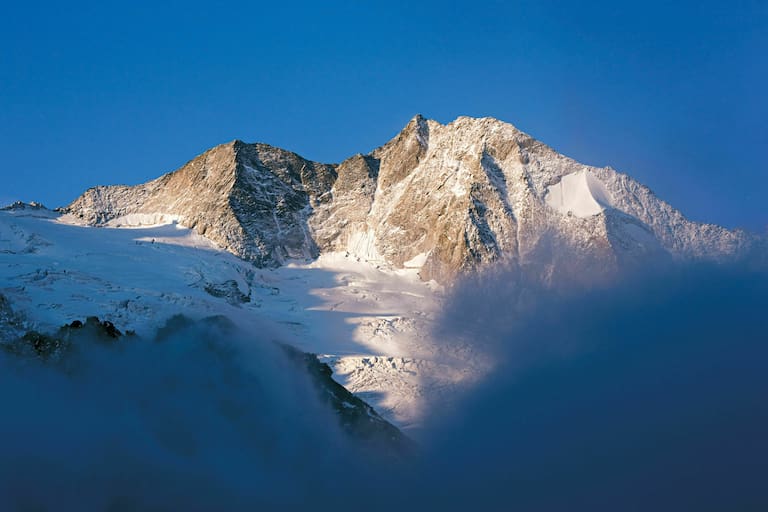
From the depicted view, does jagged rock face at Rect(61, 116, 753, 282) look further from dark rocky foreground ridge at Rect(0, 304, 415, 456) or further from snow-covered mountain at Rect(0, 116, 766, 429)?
dark rocky foreground ridge at Rect(0, 304, 415, 456)

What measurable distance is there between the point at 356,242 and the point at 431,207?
54.8ft

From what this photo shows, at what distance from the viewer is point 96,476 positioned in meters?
81.4

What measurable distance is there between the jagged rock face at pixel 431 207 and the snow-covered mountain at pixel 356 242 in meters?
0.32

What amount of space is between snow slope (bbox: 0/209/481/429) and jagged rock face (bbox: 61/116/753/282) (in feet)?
20.0

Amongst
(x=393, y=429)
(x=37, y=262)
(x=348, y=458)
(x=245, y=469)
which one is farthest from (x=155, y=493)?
(x=37, y=262)

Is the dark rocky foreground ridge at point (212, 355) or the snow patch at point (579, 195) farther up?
the snow patch at point (579, 195)

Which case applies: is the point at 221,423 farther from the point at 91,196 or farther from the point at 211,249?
the point at 91,196

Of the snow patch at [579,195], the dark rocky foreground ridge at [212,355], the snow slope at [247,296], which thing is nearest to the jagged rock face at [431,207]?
the snow patch at [579,195]

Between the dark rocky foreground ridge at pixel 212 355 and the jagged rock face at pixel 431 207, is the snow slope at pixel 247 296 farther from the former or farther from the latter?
Result: the jagged rock face at pixel 431 207

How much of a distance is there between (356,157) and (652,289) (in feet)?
233

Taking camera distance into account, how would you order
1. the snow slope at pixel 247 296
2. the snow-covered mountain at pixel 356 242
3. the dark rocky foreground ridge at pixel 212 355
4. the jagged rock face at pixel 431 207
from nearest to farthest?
the dark rocky foreground ridge at pixel 212 355
the snow slope at pixel 247 296
the snow-covered mountain at pixel 356 242
the jagged rock face at pixel 431 207

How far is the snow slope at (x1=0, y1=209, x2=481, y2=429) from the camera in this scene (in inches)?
4075

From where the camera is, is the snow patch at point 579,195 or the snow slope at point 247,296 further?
the snow patch at point 579,195

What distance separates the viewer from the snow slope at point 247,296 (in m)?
104
